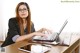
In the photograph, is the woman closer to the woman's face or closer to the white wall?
the woman's face

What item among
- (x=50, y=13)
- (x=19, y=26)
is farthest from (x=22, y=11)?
(x=50, y=13)

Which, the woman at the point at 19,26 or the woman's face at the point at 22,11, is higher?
the woman's face at the point at 22,11

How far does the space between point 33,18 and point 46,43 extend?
158 cm

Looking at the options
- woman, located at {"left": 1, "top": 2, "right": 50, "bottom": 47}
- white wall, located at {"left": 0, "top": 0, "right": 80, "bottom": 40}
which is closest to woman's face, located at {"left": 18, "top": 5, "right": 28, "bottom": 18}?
woman, located at {"left": 1, "top": 2, "right": 50, "bottom": 47}

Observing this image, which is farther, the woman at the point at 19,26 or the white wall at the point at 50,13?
the white wall at the point at 50,13

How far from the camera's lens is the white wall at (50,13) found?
3400 mm

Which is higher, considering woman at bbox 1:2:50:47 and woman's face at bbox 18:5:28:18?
woman's face at bbox 18:5:28:18

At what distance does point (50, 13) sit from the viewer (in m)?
3.55

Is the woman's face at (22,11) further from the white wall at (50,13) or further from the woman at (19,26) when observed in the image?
the white wall at (50,13)

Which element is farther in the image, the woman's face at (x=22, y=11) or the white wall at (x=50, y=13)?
the white wall at (x=50, y=13)

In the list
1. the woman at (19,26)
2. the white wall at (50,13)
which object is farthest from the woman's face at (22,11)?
the white wall at (50,13)

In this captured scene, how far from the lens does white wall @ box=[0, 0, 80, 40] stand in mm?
3400

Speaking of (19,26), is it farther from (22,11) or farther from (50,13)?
(50,13)

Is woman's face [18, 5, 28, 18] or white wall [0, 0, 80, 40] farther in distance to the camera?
white wall [0, 0, 80, 40]
